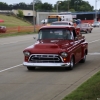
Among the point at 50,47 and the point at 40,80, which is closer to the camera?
the point at 40,80

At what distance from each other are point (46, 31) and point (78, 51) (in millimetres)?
1617

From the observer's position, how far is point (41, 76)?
45.6ft

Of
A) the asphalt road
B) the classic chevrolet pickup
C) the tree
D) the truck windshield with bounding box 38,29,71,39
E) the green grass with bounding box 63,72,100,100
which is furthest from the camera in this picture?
the tree

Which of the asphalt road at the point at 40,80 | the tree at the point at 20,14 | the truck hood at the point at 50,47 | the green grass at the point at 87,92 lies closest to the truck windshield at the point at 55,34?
the truck hood at the point at 50,47

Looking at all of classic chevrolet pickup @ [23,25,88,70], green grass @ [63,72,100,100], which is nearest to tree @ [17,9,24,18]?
classic chevrolet pickup @ [23,25,88,70]

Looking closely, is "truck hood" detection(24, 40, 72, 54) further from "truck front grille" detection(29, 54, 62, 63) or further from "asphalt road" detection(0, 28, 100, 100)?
"asphalt road" detection(0, 28, 100, 100)

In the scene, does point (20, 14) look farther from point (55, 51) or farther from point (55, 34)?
point (55, 51)

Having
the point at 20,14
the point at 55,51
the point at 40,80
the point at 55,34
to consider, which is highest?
the point at 55,34

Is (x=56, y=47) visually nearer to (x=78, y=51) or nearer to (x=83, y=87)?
(x=78, y=51)

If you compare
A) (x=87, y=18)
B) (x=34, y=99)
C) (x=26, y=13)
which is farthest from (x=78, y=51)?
(x=87, y=18)

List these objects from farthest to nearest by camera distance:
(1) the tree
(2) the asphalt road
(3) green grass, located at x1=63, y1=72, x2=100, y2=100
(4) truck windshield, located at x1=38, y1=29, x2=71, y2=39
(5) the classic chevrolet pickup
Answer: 1. (1) the tree
2. (4) truck windshield, located at x1=38, y1=29, x2=71, y2=39
3. (5) the classic chevrolet pickup
4. (2) the asphalt road
5. (3) green grass, located at x1=63, y1=72, x2=100, y2=100

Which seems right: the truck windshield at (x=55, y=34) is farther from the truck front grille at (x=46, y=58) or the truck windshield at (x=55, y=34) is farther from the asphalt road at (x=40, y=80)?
the truck front grille at (x=46, y=58)

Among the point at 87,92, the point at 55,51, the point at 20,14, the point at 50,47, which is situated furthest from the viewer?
the point at 20,14

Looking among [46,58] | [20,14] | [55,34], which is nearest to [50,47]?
[46,58]
